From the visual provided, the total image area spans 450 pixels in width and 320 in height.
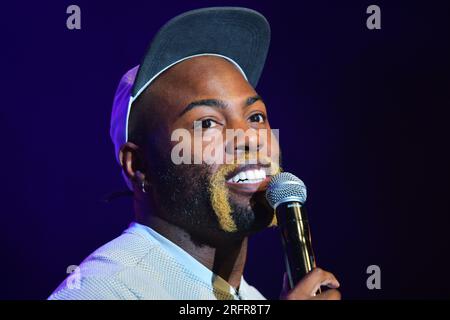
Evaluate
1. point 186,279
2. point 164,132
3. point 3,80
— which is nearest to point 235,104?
point 164,132

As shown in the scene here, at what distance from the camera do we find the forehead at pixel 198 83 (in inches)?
76.9

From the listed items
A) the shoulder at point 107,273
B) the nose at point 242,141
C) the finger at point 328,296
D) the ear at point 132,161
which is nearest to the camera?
the finger at point 328,296

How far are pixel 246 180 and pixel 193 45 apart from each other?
1.79 feet

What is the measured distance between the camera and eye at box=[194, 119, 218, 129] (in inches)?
74.5

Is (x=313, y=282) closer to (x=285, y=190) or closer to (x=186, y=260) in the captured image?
(x=285, y=190)

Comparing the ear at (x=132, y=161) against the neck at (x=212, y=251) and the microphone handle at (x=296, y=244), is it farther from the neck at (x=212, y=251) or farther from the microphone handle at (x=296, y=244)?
the microphone handle at (x=296, y=244)

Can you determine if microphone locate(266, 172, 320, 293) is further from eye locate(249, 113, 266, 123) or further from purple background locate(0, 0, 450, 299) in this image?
purple background locate(0, 0, 450, 299)

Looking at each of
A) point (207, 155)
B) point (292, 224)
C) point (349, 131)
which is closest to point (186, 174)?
point (207, 155)

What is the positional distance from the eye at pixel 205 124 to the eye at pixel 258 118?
16 centimetres

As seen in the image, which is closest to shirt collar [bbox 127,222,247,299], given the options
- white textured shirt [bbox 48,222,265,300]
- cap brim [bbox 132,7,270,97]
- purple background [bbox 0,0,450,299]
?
white textured shirt [bbox 48,222,265,300]

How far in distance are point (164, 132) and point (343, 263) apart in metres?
1.39

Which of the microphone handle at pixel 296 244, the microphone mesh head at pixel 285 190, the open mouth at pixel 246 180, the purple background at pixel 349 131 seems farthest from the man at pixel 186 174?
the purple background at pixel 349 131

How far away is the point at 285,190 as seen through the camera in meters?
1.68

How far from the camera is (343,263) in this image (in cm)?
293
